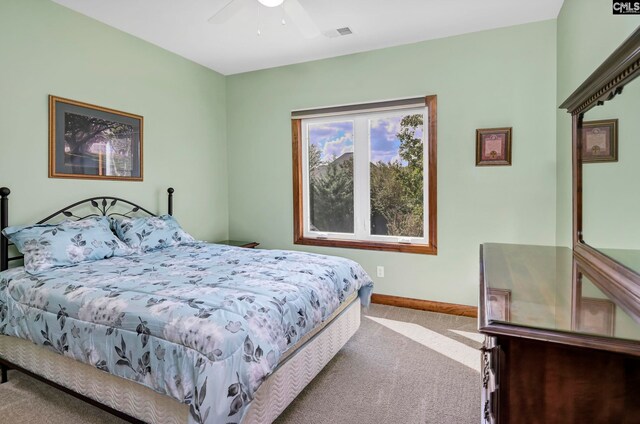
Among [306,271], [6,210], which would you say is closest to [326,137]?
[306,271]

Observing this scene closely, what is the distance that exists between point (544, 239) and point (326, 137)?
2478 mm

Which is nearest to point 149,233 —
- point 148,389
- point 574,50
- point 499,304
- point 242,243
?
point 242,243

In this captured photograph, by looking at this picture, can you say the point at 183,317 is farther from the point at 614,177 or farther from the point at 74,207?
the point at 74,207

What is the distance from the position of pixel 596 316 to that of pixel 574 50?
2412 mm

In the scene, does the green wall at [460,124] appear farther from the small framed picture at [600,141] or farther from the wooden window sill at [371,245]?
the small framed picture at [600,141]

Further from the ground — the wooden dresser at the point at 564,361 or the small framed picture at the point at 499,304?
the small framed picture at the point at 499,304

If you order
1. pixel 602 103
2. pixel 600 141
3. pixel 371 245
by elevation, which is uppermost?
pixel 602 103

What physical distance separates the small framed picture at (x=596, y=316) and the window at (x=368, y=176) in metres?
2.63

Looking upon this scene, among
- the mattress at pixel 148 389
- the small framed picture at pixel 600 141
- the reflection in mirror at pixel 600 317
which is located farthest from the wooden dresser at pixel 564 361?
the mattress at pixel 148 389

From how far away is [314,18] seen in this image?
312 centimetres

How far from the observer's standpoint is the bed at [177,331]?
1467 millimetres

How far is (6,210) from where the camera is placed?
2.49 metres

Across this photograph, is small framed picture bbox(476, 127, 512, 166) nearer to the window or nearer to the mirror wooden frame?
the window

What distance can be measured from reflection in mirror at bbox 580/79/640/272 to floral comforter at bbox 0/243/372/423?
56.0 inches
